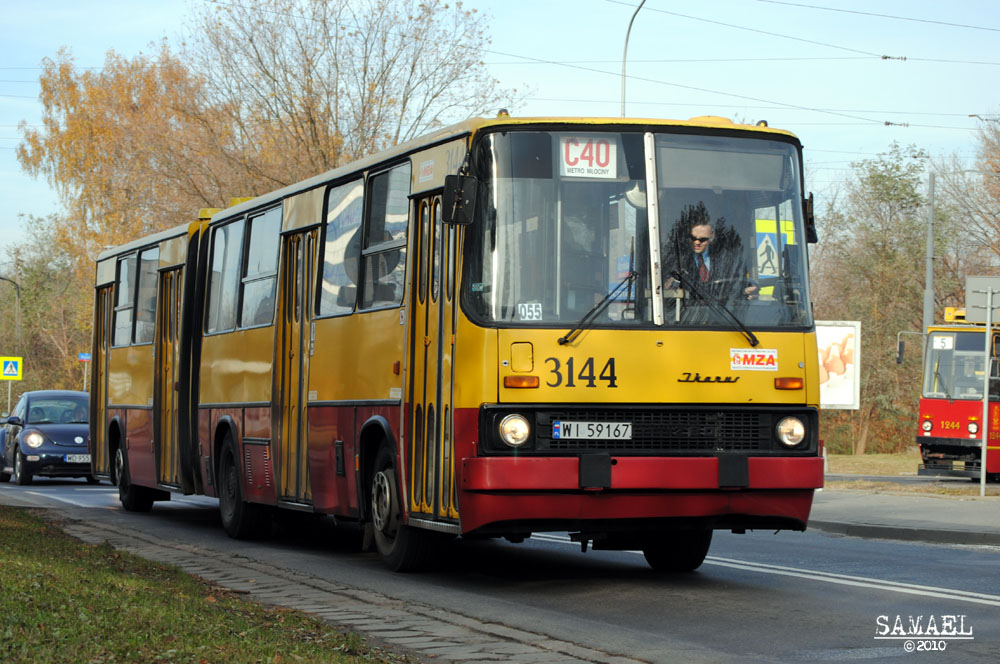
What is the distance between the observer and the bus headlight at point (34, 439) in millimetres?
27906

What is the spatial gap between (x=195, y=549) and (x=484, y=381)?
5078 mm

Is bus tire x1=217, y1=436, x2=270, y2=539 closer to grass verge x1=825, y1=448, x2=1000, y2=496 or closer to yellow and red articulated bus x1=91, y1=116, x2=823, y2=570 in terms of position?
yellow and red articulated bus x1=91, y1=116, x2=823, y2=570

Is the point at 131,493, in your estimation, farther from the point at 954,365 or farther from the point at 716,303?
the point at 954,365

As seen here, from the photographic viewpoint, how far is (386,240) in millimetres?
12430

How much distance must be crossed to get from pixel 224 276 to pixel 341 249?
158 inches

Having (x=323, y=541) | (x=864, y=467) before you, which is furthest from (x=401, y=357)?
(x=864, y=467)

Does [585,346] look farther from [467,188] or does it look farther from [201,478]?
[201,478]

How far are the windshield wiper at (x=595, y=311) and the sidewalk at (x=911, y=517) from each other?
23.5ft

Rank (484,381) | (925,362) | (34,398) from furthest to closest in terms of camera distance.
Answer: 1. (925,362)
2. (34,398)
3. (484,381)

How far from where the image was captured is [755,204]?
1095 cm

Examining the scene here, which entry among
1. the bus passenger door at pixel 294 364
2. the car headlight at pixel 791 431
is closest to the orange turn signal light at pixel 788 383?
the car headlight at pixel 791 431

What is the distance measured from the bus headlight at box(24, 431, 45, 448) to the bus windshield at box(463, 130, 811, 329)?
19.3 metres

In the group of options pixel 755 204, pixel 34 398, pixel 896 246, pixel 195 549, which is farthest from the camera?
pixel 896 246

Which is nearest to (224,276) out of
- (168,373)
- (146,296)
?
(168,373)
